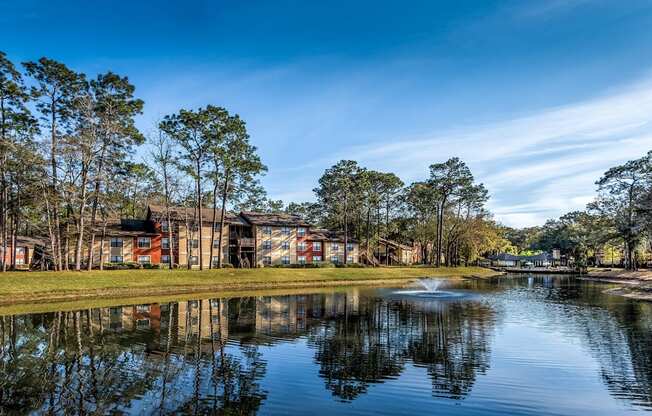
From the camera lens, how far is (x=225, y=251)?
76.1 m

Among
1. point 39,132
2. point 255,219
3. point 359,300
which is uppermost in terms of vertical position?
point 39,132

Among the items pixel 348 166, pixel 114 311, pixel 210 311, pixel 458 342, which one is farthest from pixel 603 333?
pixel 348 166

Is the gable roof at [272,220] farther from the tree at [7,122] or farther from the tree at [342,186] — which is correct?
the tree at [7,122]

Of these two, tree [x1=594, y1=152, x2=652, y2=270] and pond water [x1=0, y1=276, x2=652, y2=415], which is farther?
tree [x1=594, y1=152, x2=652, y2=270]

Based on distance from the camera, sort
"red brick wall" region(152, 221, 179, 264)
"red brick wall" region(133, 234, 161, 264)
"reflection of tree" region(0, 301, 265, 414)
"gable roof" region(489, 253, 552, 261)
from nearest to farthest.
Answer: "reflection of tree" region(0, 301, 265, 414) < "red brick wall" region(133, 234, 161, 264) < "red brick wall" region(152, 221, 179, 264) < "gable roof" region(489, 253, 552, 261)

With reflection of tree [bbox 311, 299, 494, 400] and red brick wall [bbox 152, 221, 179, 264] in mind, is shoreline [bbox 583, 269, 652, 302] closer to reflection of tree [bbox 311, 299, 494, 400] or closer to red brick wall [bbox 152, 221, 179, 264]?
reflection of tree [bbox 311, 299, 494, 400]

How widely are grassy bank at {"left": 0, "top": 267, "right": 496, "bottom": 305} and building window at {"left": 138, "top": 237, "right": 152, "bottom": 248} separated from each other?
2095 cm

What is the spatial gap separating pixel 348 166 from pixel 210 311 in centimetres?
5448

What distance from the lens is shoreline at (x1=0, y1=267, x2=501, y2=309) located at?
1426 inches

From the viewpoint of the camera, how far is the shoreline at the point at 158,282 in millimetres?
36219

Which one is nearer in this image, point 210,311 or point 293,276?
point 210,311

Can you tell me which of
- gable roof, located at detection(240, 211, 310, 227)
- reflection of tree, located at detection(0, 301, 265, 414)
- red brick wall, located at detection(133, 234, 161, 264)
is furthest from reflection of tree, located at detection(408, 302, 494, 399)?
gable roof, located at detection(240, 211, 310, 227)

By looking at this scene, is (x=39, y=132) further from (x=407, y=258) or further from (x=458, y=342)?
(x=407, y=258)

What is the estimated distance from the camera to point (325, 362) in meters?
16.9
